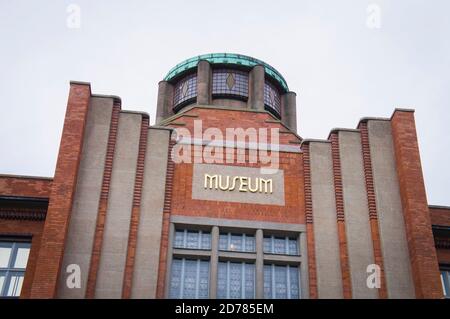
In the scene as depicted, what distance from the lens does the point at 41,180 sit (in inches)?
744

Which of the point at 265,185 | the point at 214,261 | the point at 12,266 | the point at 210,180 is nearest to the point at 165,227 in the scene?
the point at 214,261

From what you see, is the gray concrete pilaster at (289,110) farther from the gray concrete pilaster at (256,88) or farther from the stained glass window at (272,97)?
the gray concrete pilaster at (256,88)

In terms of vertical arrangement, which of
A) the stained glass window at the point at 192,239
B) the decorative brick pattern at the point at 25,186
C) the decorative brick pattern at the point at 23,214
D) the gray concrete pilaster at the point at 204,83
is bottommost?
the stained glass window at the point at 192,239

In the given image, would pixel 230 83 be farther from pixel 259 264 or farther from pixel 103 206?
pixel 259 264

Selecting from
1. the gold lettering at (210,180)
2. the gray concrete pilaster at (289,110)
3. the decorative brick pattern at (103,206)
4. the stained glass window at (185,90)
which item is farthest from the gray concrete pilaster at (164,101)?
the gold lettering at (210,180)

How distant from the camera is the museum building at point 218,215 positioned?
16.7 meters

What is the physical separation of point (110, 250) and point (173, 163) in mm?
3629

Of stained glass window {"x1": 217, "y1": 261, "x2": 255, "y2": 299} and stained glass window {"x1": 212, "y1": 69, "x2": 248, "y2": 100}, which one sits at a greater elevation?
stained glass window {"x1": 212, "y1": 69, "x2": 248, "y2": 100}

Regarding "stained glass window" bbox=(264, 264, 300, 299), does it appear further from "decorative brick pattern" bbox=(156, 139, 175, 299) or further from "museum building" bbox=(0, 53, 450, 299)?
"decorative brick pattern" bbox=(156, 139, 175, 299)

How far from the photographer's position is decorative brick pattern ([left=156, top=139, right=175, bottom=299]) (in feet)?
54.4

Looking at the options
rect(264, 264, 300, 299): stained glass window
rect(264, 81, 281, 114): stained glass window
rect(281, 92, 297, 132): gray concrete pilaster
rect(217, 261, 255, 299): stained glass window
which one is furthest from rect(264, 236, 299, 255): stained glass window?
rect(264, 81, 281, 114): stained glass window

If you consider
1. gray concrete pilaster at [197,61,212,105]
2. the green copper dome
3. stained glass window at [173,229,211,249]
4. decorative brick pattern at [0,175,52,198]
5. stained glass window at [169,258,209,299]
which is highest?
the green copper dome

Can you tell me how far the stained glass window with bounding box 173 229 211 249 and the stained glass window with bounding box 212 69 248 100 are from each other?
9.56m

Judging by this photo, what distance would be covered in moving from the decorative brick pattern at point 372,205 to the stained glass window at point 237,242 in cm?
380
